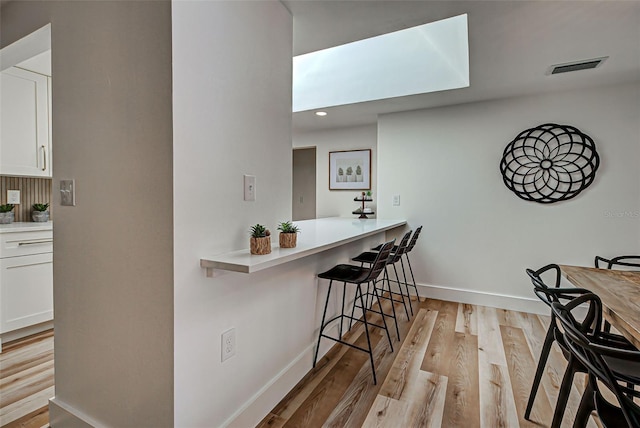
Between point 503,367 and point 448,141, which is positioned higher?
point 448,141

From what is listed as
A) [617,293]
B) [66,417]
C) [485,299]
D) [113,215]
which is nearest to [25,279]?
[66,417]

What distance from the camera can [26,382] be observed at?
1909 mm

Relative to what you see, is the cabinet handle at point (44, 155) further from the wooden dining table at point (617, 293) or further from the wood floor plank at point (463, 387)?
the wooden dining table at point (617, 293)

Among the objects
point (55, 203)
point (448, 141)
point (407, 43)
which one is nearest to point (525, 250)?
point (448, 141)

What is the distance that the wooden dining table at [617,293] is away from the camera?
44.8 inches

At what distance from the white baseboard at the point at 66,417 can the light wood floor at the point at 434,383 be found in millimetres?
810

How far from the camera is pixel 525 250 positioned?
10.1 ft

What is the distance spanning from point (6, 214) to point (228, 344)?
259cm

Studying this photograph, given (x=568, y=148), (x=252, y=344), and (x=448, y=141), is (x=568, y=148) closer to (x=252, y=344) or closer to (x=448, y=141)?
(x=448, y=141)

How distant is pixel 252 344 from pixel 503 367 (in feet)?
5.58

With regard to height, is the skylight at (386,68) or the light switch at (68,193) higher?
the skylight at (386,68)

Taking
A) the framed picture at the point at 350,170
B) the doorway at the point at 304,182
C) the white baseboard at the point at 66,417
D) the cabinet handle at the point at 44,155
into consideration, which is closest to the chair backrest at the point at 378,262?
→ the white baseboard at the point at 66,417

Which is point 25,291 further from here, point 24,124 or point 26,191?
point 24,124

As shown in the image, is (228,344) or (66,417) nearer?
(228,344)
